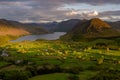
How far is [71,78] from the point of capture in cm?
6009

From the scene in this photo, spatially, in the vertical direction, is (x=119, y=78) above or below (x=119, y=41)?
above

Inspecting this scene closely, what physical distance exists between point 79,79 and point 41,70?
1587cm

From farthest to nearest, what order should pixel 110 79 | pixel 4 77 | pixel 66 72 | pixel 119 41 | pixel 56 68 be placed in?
pixel 119 41 → pixel 56 68 → pixel 66 72 → pixel 4 77 → pixel 110 79

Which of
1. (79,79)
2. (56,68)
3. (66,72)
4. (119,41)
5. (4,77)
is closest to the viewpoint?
(79,79)

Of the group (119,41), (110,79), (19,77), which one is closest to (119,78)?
(110,79)

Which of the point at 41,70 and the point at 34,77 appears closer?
the point at 34,77

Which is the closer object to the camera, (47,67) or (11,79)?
(11,79)

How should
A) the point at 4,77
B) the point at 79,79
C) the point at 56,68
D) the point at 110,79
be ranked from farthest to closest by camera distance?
the point at 56,68, the point at 4,77, the point at 79,79, the point at 110,79

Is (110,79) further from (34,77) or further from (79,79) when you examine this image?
(34,77)

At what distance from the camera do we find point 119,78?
50.6m

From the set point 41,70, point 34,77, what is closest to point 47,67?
point 41,70

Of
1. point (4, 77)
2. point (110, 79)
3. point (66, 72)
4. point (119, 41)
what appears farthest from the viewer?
point (119, 41)

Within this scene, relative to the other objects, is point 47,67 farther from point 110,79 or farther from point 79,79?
point 110,79

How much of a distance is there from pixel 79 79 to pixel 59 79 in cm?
468
